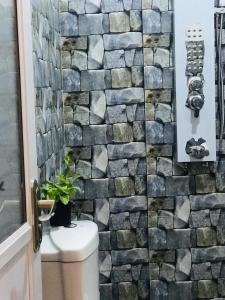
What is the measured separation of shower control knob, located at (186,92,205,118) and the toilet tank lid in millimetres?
858

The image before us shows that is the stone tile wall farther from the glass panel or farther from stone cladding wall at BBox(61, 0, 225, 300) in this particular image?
the glass panel

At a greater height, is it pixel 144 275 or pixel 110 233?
pixel 110 233

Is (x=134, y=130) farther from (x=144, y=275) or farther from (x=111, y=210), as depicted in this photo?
(x=144, y=275)

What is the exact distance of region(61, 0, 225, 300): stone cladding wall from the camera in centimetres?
233

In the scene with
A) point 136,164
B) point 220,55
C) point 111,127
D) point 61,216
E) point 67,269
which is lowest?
point 67,269

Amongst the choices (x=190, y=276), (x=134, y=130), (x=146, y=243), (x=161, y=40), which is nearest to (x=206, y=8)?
(x=161, y=40)

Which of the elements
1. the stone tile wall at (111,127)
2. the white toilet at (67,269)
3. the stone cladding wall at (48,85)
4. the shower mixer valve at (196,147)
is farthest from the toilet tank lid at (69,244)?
the shower mixer valve at (196,147)

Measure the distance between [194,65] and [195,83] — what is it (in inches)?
3.7

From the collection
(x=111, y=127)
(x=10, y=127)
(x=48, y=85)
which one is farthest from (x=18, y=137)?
(x=111, y=127)

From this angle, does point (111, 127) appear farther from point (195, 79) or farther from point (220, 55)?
point (220, 55)

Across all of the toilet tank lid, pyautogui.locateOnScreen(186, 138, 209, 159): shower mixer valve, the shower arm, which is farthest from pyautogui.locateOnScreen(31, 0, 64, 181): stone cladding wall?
the shower arm

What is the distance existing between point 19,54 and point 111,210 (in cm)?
136

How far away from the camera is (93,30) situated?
2330 millimetres

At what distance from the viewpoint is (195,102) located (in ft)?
7.51
